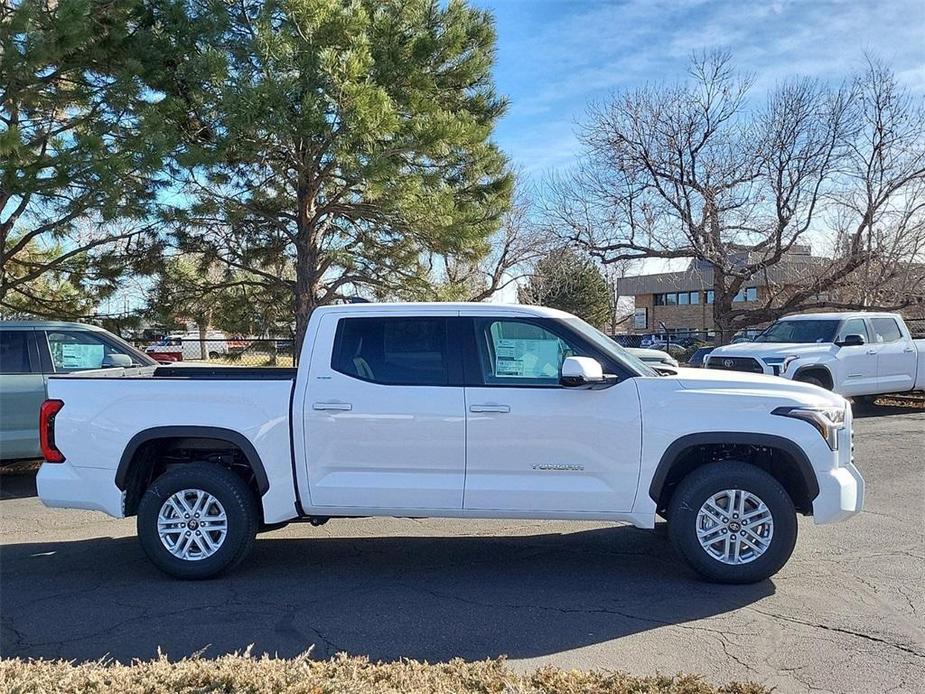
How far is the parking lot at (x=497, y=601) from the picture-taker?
4027 mm

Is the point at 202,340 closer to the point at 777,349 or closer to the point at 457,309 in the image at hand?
the point at 777,349

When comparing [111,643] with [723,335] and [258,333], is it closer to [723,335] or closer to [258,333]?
[258,333]

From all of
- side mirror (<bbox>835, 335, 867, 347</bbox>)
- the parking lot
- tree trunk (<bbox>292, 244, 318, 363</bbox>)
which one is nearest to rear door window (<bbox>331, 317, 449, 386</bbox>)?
the parking lot

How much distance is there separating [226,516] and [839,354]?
11486mm

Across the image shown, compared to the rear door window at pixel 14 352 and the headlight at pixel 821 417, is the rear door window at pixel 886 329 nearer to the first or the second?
the headlight at pixel 821 417

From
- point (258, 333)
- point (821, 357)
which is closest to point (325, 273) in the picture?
point (258, 333)

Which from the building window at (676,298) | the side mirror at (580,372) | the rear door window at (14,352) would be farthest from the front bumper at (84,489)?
the building window at (676,298)

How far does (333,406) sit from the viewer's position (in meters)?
5.17

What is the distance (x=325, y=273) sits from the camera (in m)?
16.5

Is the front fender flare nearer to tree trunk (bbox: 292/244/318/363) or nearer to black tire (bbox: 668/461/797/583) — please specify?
black tire (bbox: 668/461/797/583)

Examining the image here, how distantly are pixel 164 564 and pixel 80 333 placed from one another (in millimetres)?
4759

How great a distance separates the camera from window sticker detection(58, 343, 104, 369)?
877cm

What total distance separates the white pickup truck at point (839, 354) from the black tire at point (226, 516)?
9.50 m

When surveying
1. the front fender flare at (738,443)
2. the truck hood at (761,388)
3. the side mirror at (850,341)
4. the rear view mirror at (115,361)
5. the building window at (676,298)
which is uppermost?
the building window at (676,298)
